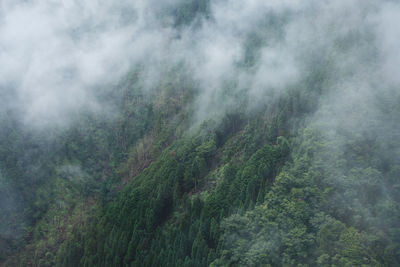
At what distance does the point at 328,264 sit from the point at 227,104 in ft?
201

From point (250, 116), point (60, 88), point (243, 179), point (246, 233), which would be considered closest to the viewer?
point (246, 233)

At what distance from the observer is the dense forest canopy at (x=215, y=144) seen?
43.3 meters

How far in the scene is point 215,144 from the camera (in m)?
81.0

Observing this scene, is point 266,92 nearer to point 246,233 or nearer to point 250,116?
point 250,116

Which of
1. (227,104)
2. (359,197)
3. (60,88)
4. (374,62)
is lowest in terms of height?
(359,197)

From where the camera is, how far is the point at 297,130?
6281cm

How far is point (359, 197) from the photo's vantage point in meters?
41.8

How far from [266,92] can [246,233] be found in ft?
155

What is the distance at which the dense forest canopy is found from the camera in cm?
4334

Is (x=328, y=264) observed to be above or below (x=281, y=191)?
below

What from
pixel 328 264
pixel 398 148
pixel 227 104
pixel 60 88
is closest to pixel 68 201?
pixel 227 104

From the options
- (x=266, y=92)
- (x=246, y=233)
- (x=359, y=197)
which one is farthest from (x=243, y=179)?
(x=266, y=92)

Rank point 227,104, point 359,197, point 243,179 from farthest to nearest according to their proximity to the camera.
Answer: point 227,104, point 243,179, point 359,197

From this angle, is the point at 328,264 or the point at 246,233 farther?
the point at 246,233
